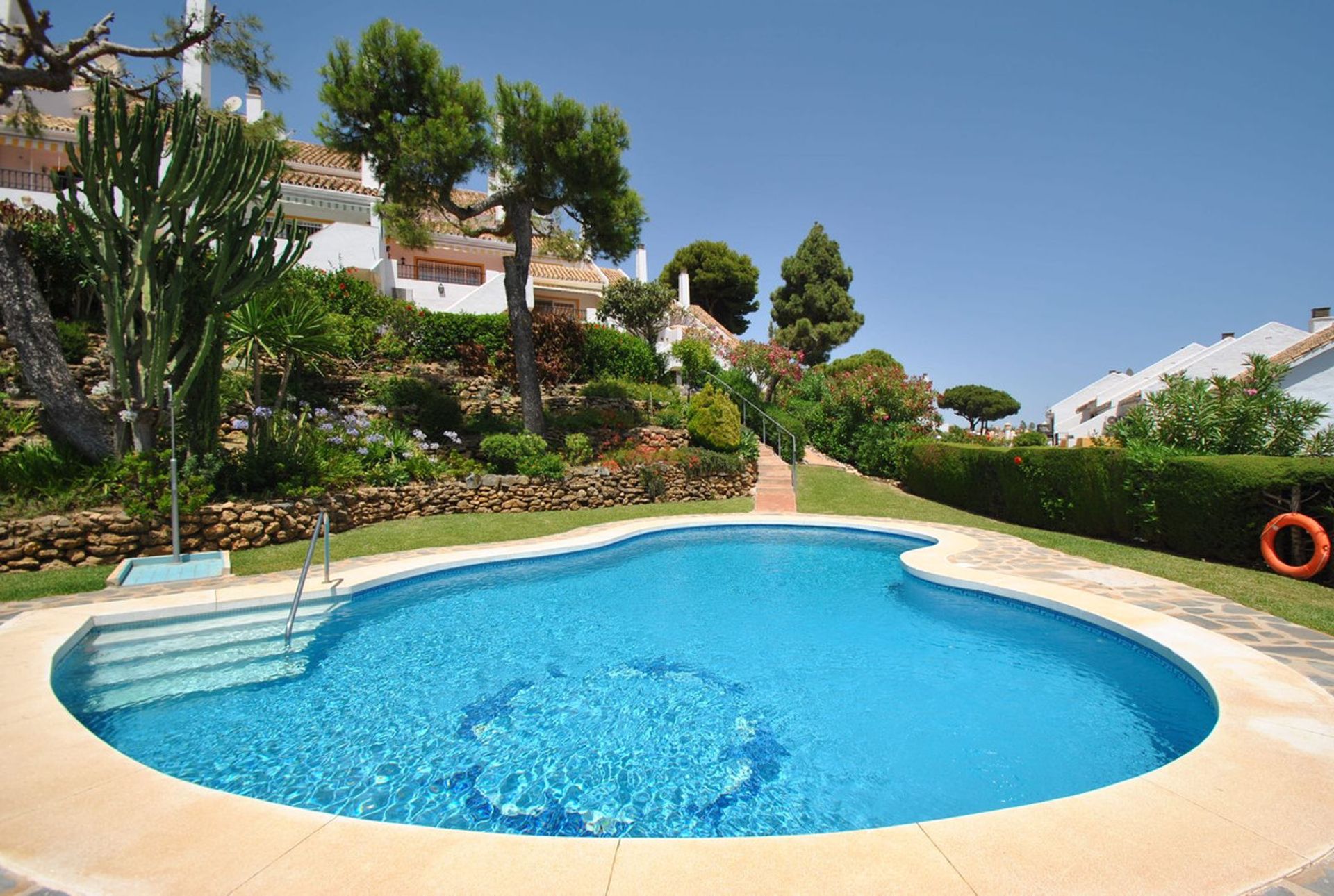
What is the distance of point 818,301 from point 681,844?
1456 inches

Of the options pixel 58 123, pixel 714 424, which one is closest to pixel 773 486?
pixel 714 424

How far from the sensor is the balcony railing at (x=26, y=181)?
16.3m

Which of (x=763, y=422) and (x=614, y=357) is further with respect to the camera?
(x=763, y=422)

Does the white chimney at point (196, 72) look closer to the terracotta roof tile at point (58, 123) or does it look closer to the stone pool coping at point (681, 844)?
the terracotta roof tile at point (58, 123)

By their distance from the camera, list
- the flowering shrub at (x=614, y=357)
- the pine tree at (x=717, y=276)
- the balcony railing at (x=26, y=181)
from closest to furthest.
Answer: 1. the balcony railing at (x=26, y=181)
2. the flowering shrub at (x=614, y=357)
3. the pine tree at (x=717, y=276)

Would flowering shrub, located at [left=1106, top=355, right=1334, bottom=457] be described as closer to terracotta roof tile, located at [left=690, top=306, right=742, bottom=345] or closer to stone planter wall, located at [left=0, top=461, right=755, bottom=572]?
stone planter wall, located at [left=0, top=461, right=755, bottom=572]

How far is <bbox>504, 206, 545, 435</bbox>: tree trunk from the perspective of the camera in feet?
48.0

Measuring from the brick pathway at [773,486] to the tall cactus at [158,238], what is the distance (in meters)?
10.8

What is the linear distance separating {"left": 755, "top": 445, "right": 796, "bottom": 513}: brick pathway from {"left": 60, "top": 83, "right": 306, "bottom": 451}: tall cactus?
10760 millimetres

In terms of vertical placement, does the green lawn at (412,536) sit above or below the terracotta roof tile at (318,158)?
below

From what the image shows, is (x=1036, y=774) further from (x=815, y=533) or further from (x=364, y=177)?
(x=364, y=177)

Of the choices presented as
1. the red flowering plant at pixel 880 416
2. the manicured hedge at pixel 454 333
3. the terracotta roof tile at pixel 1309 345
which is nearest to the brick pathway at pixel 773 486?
the red flowering plant at pixel 880 416

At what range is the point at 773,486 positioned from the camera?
16.3 meters

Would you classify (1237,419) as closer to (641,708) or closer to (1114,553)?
(1114,553)
